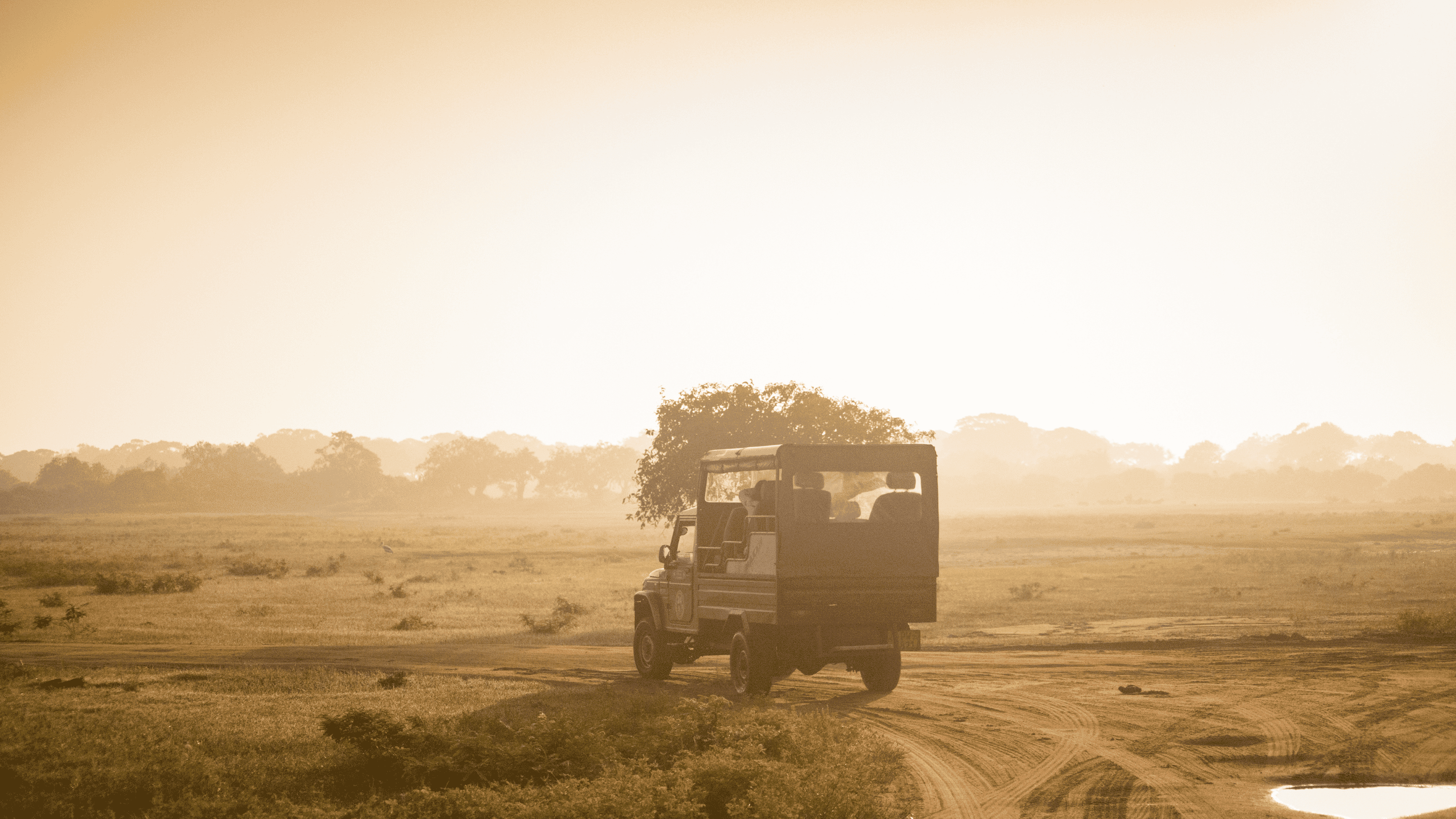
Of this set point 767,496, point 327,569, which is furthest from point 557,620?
point 327,569

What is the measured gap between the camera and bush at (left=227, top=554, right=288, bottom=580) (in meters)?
44.7

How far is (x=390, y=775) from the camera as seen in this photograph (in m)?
10.9

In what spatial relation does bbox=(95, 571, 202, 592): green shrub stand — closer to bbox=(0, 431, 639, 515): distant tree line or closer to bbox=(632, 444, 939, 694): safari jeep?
bbox=(632, 444, 939, 694): safari jeep

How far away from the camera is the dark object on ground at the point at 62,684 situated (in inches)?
638

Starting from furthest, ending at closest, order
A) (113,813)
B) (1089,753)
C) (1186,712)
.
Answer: (1186,712)
(1089,753)
(113,813)

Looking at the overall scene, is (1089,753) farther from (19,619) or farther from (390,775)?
(19,619)

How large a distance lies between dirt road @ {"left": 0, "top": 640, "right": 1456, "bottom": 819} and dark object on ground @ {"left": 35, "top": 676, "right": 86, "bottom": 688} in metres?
3.53

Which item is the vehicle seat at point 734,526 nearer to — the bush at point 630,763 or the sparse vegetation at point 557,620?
the bush at point 630,763

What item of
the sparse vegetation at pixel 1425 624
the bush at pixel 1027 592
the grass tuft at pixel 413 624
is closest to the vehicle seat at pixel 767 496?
the grass tuft at pixel 413 624

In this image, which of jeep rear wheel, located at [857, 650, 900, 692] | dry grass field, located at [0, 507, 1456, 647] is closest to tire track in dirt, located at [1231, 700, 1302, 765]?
jeep rear wheel, located at [857, 650, 900, 692]

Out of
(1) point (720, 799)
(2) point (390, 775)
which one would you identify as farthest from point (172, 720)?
(1) point (720, 799)

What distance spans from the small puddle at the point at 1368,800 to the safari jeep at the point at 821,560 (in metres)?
6.36

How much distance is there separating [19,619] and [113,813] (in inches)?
851

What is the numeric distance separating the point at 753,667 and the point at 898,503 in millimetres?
3350
